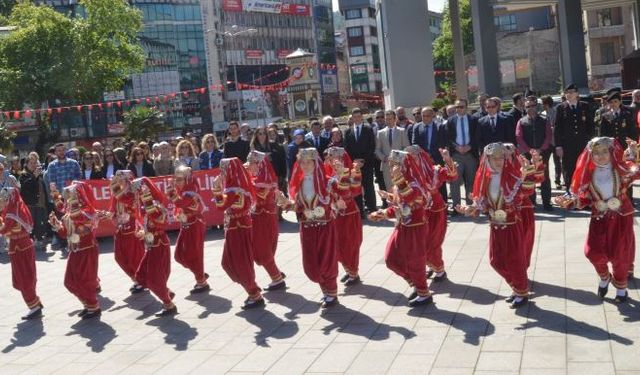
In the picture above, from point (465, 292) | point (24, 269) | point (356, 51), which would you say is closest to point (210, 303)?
→ point (24, 269)

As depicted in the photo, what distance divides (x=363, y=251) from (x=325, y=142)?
3.56 metres

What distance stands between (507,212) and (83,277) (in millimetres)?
4921

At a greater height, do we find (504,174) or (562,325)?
(504,174)

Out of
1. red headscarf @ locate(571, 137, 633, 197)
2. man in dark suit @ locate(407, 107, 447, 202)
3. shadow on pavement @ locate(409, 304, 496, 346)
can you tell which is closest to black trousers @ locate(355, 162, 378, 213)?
man in dark suit @ locate(407, 107, 447, 202)

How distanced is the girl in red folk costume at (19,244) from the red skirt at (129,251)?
1.08 meters

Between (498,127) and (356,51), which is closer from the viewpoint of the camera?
(498,127)

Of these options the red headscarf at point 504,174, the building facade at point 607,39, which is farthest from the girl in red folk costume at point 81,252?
the building facade at point 607,39

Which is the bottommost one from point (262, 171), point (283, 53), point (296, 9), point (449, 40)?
point (262, 171)

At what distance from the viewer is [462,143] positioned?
13.4 meters

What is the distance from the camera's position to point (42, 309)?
31.8ft

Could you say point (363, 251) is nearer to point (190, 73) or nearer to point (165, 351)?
point (165, 351)

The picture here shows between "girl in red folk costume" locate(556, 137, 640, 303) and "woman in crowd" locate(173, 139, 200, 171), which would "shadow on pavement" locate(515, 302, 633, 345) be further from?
"woman in crowd" locate(173, 139, 200, 171)

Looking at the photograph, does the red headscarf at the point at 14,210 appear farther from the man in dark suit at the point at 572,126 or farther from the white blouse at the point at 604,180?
the man in dark suit at the point at 572,126

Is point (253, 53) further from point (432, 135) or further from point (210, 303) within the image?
point (210, 303)
